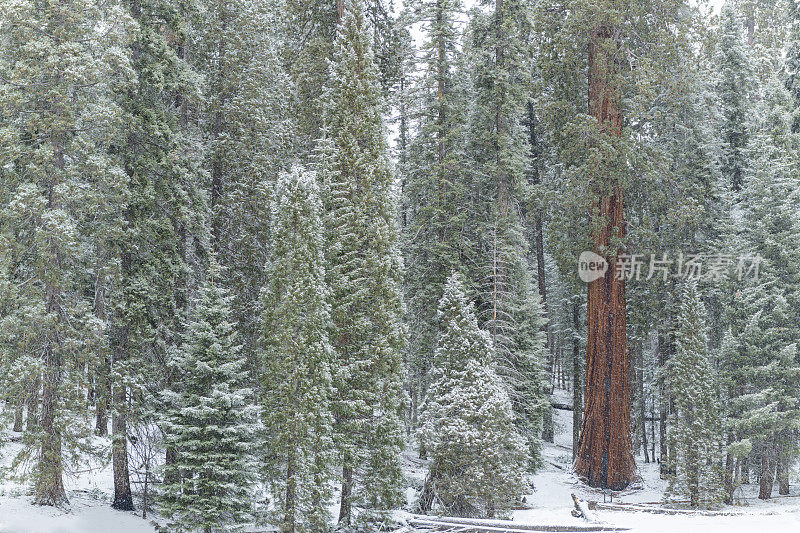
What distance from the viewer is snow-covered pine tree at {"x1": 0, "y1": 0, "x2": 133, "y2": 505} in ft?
40.3

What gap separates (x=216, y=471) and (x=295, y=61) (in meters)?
11.0

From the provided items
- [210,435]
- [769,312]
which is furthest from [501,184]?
[210,435]

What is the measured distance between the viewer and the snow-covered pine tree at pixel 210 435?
39.1 ft

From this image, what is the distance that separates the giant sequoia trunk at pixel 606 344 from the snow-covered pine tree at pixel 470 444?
3.75 metres

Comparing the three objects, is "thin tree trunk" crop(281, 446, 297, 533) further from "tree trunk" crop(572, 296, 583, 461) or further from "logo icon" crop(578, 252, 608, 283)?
"tree trunk" crop(572, 296, 583, 461)

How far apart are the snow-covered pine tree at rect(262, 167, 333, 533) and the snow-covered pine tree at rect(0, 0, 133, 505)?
344 centimetres

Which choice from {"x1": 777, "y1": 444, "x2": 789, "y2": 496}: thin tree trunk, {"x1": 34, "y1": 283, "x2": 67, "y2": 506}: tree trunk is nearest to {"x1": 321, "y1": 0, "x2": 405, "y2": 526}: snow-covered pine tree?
{"x1": 34, "y1": 283, "x2": 67, "y2": 506}: tree trunk

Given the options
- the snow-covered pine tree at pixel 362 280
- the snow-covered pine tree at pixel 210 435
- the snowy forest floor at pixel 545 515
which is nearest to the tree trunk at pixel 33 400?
the snowy forest floor at pixel 545 515

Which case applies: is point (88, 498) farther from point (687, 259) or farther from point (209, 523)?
point (687, 259)

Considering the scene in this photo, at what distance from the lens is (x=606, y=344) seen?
57.2ft

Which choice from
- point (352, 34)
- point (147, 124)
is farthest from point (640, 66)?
point (147, 124)

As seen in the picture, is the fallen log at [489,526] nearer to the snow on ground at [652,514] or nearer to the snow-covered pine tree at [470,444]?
the snow on ground at [652,514]

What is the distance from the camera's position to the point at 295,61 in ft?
58.1

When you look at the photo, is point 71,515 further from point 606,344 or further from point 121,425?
point 606,344
